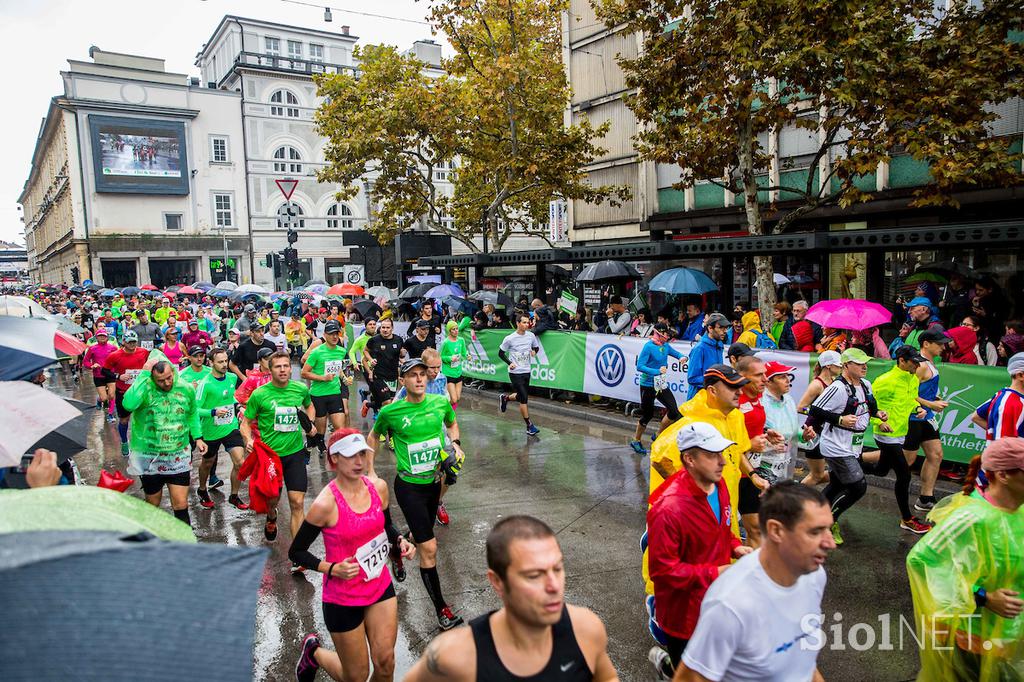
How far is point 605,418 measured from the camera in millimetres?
12500

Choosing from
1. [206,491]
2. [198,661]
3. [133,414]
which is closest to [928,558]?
[198,661]

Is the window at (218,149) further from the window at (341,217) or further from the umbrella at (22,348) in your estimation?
the umbrella at (22,348)

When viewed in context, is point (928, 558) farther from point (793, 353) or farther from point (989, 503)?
point (793, 353)

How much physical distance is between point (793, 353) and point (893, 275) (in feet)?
25.7

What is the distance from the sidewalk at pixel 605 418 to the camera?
8.20 metres

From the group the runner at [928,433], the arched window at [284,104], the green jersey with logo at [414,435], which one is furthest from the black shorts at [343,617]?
the arched window at [284,104]

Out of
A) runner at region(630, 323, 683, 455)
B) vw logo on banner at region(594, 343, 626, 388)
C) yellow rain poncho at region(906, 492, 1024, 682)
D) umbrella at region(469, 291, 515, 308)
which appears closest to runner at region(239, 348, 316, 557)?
runner at region(630, 323, 683, 455)

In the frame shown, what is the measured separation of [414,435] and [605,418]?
7.35 m

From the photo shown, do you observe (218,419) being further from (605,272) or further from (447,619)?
(605,272)

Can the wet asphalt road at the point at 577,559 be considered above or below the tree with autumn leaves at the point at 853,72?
below

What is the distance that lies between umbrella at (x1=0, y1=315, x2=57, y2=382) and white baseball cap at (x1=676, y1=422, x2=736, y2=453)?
163 inches

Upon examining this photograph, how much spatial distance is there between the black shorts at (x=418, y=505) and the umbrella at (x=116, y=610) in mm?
3867

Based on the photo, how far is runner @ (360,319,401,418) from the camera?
10.5 meters

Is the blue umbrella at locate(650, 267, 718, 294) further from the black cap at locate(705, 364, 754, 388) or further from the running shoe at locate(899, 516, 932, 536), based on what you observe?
the black cap at locate(705, 364, 754, 388)
